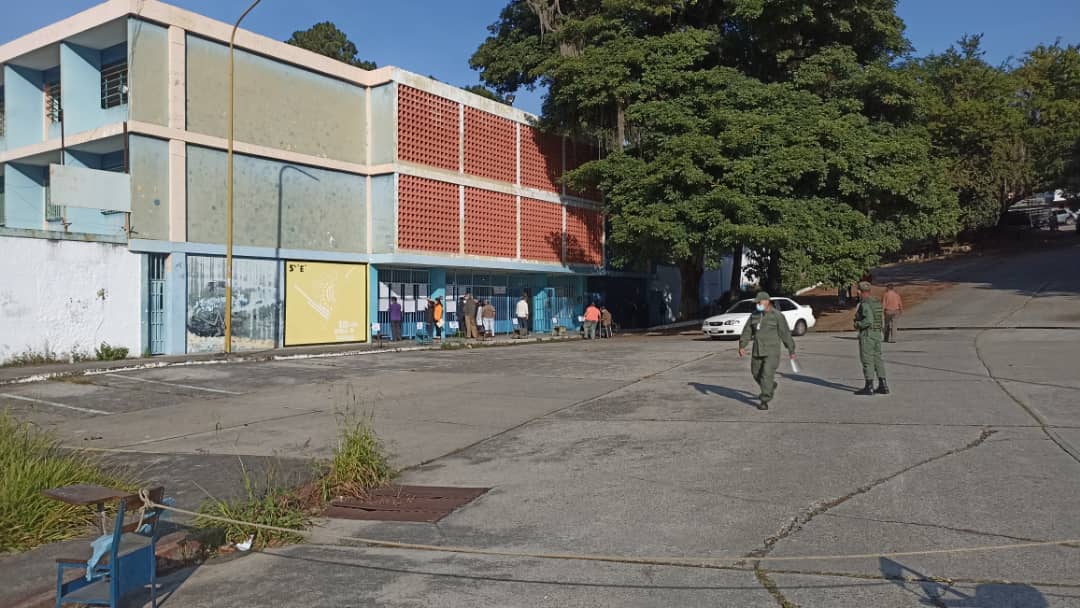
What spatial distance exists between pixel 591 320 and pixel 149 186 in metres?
16.0

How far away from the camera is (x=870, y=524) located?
6094mm

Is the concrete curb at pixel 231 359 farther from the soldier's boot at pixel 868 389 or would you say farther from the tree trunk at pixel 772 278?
the soldier's boot at pixel 868 389

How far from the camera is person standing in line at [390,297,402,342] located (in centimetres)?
2703

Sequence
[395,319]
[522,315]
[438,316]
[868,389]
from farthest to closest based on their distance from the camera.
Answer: [522,315] < [438,316] < [395,319] < [868,389]

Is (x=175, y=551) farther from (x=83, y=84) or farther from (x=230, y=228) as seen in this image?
(x=83, y=84)

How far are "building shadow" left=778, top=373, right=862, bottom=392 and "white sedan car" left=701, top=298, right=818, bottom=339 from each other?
32.6 feet

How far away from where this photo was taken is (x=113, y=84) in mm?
22812

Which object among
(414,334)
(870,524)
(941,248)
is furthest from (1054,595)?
(941,248)

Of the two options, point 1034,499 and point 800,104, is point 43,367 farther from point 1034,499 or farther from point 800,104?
point 800,104

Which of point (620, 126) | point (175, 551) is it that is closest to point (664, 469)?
point (175, 551)

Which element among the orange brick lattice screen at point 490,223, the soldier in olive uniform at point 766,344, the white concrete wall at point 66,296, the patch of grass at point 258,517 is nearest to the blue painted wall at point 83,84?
the white concrete wall at point 66,296

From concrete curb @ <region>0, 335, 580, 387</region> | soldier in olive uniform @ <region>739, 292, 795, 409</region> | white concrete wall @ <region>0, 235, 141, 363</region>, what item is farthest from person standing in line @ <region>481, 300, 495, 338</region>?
soldier in olive uniform @ <region>739, 292, 795, 409</region>

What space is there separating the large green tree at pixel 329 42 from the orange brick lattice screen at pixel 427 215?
29269 millimetres

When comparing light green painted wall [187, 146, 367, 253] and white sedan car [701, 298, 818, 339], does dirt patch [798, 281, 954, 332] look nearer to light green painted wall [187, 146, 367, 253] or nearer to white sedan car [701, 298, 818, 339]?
white sedan car [701, 298, 818, 339]
